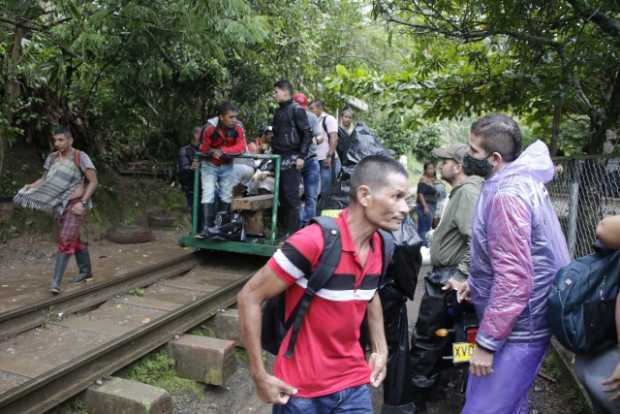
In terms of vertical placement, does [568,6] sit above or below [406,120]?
above

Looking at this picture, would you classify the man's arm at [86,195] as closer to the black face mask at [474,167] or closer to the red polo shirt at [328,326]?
the black face mask at [474,167]

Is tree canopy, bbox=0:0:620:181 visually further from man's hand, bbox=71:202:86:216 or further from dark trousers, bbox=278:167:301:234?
man's hand, bbox=71:202:86:216

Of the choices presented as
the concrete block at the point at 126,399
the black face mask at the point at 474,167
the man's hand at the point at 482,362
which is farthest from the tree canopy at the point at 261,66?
the man's hand at the point at 482,362

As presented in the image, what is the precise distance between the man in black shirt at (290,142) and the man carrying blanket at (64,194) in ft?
8.02

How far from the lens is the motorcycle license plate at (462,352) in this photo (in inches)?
139

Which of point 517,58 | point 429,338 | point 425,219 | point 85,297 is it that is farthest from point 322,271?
point 425,219

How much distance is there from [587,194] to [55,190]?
5563mm

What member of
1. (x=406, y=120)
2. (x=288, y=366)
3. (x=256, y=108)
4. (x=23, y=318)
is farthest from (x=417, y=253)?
(x=256, y=108)

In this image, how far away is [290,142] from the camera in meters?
6.96

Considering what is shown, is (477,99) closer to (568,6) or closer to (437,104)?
(437,104)

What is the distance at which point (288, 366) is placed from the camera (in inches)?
85.8

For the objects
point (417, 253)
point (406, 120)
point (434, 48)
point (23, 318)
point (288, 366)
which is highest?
point (434, 48)

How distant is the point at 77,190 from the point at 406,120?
191 inches

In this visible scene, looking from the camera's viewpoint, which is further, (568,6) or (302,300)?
(568,6)
